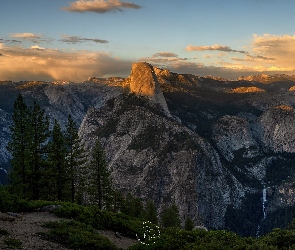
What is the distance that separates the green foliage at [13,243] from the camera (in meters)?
19.6

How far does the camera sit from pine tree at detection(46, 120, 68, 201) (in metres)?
52.8

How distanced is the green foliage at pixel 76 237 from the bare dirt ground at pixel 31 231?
28.6 inches

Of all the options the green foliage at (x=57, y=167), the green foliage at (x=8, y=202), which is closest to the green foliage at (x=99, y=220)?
the green foliage at (x=8, y=202)

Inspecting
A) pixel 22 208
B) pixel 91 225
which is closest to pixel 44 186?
pixel 22 208

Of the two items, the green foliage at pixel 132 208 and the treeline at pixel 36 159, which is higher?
the treeline at pixel 36 159

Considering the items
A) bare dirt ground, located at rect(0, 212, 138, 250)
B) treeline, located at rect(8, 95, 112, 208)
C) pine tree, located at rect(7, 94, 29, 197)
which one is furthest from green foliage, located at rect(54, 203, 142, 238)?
pine tree, located at rect(7, 94, 29, 197)

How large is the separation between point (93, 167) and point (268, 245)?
4994 cm

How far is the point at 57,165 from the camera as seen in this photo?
176ft

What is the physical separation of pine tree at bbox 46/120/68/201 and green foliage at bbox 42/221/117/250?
2743cm

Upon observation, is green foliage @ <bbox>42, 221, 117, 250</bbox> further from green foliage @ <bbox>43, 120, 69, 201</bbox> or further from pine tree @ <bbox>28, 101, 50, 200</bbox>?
green foliage @ <bbox>43, 120, 69, 201</bbox>

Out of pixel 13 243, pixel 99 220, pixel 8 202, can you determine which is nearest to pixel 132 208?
pixel 99 220

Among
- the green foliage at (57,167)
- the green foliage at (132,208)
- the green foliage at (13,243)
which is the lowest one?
the green foliage at (132,208)

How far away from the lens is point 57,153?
52969 mm

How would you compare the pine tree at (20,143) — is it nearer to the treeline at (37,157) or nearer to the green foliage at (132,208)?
the treeline at (37,157)
